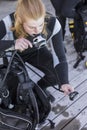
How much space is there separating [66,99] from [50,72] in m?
0.37

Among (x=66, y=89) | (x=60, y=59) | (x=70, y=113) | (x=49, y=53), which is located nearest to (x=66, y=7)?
(x=49, y=53)

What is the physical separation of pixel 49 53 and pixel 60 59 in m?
0.20

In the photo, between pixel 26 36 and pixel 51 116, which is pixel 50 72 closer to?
pixel 51 116

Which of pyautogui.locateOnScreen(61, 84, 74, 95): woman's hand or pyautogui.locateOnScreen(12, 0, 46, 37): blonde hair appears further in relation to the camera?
pyautogui.locateOnScreen(61, 84, 74, 95): woman's hand

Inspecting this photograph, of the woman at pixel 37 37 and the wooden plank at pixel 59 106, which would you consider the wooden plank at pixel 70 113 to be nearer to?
the wooden plank at pixel 59 106

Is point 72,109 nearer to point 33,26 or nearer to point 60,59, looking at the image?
point 60,59

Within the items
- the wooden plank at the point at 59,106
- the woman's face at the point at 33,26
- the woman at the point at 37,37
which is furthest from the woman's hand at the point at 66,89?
the wooden plank at the point at 59,106

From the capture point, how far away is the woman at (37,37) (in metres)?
1.49

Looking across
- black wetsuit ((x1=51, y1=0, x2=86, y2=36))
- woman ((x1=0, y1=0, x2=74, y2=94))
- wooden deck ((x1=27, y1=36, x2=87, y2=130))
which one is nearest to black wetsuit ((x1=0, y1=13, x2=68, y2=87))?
woman ((x1=0, y1=0, x2=74, y2=94))

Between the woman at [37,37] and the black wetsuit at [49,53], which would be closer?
the woman at [37,37]

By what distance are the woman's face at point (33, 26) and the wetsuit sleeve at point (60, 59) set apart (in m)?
0.30

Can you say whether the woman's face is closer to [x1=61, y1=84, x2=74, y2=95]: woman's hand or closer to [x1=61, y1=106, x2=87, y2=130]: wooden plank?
[x1=61, y1=84, x2=74, y2=95]: woman's hand

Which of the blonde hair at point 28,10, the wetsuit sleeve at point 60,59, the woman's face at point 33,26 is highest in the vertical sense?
the blonde hair at point 28,10

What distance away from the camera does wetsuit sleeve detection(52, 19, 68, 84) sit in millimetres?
1724
